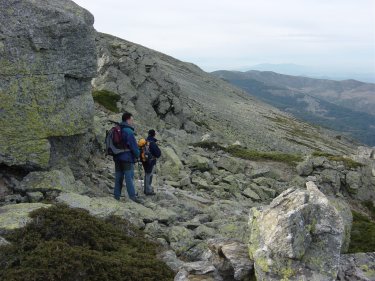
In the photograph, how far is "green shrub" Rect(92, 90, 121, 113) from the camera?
4234 cm

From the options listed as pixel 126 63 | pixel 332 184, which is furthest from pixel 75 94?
pixel 126 63

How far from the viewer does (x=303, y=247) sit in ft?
30.2

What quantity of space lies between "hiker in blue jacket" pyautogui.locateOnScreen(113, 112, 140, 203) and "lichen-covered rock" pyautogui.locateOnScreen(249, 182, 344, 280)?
919 centimetres

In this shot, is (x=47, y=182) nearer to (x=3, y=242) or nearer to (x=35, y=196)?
(x=35, y=196)

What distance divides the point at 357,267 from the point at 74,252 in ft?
22.9

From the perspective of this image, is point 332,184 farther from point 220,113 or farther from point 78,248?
point 220,113

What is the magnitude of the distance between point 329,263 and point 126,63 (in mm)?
44990

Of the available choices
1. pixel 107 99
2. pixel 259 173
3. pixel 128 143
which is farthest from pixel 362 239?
pixel 107 99

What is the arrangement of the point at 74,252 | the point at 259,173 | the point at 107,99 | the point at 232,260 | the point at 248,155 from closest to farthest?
the point at 232,260 < the point at 74,252 < the point at 259,173 < the point at 107,99 < the point at 248,155

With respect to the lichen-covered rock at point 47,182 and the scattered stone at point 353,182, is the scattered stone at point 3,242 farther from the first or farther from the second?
the scattered stone at point 353,182

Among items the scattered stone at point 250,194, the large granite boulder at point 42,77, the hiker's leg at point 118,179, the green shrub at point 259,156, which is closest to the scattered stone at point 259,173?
the scattered stone at point 250,194

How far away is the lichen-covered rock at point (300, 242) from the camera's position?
29.7ft

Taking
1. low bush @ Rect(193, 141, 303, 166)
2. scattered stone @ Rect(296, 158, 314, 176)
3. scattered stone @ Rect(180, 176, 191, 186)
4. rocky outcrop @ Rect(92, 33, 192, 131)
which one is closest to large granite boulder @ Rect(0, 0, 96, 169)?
scattered stone @ Rect(180, 176, 191, 186)

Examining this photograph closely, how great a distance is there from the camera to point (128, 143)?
59.0 ft
